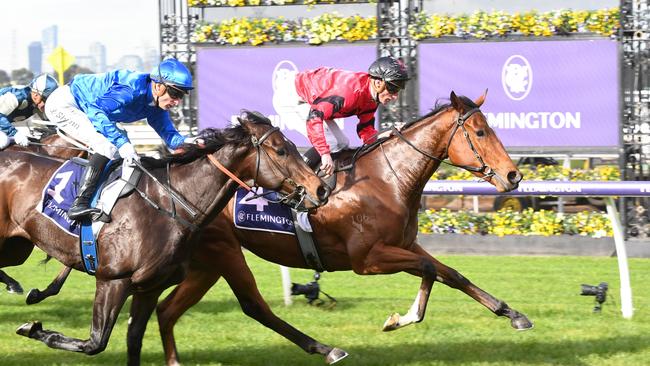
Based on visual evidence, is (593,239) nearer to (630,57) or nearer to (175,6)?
(630,57)

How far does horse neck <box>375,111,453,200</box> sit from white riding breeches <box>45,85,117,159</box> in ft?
5.25

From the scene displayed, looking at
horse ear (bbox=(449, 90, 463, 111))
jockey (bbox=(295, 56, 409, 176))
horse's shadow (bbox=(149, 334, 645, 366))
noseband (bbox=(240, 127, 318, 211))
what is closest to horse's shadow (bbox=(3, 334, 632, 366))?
horse's shadow (bbox=(149, 334, 645, 366))

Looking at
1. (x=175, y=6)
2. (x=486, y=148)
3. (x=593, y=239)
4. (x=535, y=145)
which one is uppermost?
(x=175, y=6)

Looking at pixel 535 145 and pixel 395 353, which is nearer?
pixel 395 353

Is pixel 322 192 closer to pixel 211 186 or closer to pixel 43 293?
pixel 211 186

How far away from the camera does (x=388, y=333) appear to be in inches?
247

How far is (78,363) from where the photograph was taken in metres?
5.49

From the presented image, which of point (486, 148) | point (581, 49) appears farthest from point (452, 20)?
point (486, 148)

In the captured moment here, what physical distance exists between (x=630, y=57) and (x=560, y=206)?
182cm

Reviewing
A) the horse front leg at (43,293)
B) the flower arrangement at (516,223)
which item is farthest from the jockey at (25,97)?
the flower arrangement at (516,223)

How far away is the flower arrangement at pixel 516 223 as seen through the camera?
10.8 m

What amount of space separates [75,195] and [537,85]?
7.31 meters

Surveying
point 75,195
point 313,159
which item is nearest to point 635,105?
point 313,159

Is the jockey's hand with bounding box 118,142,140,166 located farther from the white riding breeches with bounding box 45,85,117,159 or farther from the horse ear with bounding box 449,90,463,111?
the horse ear with bounding box 449,90,463,111
